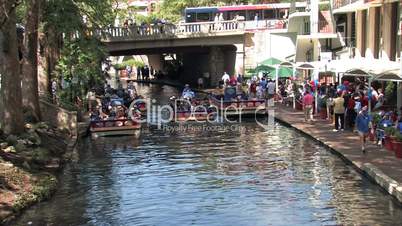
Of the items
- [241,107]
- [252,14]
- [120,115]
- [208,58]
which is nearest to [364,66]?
[241,107]

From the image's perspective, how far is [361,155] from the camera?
20.2 m

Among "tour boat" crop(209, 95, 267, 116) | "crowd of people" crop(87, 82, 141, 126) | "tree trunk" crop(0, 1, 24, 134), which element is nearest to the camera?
"tree trunk" crop(0, 1, 24, 134)

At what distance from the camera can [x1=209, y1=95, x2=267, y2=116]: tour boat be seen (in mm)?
34562

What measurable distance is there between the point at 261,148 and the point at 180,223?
→ 1077 cm

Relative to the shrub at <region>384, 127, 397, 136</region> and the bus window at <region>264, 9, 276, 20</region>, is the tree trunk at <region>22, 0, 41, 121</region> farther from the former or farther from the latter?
the bus window at <region>264, 9, 276, 20</region>

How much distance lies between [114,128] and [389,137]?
487 inches

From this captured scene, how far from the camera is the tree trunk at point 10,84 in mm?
20672

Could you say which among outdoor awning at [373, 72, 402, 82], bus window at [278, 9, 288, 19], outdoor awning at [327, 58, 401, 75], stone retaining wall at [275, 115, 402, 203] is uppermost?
bus window at [278, 9, 288, 19]

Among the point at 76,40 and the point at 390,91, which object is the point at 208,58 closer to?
the point at 76,40

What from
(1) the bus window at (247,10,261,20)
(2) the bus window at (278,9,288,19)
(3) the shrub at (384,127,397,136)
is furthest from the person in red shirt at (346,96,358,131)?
(2) the bus window at (278,9,288,19)

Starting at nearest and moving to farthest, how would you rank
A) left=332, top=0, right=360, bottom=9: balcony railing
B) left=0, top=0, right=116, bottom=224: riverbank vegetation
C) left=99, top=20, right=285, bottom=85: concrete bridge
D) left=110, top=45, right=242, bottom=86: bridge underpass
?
1. left=0, top=0, right=116, bottom=224: riverbank vegetation
2. left=332, top=0, right=360, bottom=9: balcony railing
3. left=99, top=20, right=285, bottom=85: concrete bridge
4. left=110, top=45, right=242, bottom=86: bridge underpass

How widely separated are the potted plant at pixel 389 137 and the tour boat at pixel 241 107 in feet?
45.9

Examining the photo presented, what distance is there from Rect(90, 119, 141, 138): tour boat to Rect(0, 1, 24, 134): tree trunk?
6647 mm

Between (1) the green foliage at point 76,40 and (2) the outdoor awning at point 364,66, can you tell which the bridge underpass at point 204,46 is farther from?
(2) the outdoor awning at point 364,66
